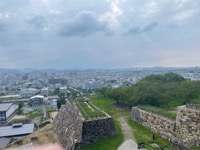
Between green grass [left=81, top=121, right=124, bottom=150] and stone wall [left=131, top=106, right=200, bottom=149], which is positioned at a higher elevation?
stone wall [left=131, top=106, right=200, bottom=149]

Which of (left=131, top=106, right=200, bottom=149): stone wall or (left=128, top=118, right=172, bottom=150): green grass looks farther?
(left=128, top=118, right=172, bottom=150): green grass

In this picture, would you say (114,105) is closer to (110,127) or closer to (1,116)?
(110,127)

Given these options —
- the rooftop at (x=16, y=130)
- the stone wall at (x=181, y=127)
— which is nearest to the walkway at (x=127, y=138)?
the stone wall at (x=181, y=127)

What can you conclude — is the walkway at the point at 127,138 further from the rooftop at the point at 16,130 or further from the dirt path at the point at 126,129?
the rooftop at the point at 16,130

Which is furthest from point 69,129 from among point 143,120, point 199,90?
point 199,90

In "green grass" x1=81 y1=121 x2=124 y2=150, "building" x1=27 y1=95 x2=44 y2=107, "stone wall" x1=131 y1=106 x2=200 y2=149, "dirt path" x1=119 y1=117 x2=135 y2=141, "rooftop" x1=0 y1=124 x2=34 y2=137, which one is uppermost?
"stone wall" x1=131 y1=106 x2=200 y2=149

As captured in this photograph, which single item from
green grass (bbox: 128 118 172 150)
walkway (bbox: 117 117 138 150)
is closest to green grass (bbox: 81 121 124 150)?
walkway (bbox: 117 117 138 150)

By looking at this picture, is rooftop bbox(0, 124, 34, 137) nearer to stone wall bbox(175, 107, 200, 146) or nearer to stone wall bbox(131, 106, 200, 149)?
stone wall bbox(131, 106, 200, 149)
